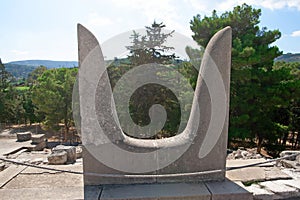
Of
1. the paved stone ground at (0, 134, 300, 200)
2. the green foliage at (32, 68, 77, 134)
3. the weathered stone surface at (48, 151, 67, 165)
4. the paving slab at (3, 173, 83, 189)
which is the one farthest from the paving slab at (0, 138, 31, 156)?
the green foliage at (32, 68, 77, 134)

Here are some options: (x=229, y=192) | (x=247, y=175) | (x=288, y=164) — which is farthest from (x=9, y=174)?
(x=288, y=164)

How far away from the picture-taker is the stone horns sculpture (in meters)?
2.95

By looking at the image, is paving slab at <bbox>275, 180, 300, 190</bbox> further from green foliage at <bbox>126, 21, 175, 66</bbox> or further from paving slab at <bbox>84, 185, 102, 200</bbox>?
green foliage at <bbox>126, 21, 175, 66</bbox>

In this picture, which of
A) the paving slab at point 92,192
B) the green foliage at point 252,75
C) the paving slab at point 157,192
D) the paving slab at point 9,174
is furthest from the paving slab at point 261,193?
the green foliage at point 252,75

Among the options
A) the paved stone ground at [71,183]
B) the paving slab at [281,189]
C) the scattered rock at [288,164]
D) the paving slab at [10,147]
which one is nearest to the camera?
the paved stone ground at [71,183]

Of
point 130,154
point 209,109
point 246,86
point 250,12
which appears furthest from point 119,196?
point 250,12

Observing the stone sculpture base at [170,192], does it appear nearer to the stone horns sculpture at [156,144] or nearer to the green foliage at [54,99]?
the stone horns sculpture at [156,144]

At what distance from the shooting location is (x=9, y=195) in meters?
2.86

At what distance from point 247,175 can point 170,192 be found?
1.39 metres

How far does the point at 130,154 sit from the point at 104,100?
0.79 metres

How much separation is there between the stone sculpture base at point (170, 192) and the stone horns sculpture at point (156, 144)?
0.34 ft

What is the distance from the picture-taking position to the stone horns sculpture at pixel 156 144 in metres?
2.95

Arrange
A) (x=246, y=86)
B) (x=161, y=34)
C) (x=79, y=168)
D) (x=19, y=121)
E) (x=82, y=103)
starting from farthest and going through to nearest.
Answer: (x=19, y=121), (x=161, y=34), (x=246, y=86), (x=79, y=168), (x=82, y=103)

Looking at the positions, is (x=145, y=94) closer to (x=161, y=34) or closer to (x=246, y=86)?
(x=161, y=34)
